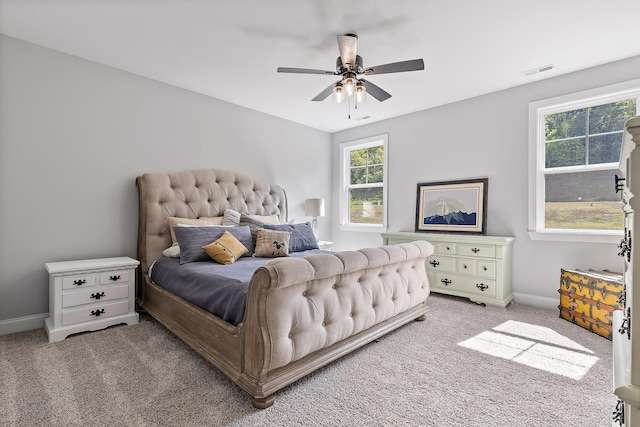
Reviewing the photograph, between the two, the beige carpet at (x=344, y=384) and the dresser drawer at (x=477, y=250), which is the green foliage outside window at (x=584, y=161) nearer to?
the dresser drawer at (x=477, y=250)

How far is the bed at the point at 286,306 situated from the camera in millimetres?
1641

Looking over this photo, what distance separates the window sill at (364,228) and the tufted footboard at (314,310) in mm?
2328

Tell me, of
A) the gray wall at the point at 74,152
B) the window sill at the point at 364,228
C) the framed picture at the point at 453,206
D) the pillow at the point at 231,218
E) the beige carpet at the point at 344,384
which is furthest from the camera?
the window sill at the point at 364,228

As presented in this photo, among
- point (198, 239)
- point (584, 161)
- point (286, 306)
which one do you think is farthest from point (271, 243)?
point (584, 161)

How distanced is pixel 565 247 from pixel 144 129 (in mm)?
4709

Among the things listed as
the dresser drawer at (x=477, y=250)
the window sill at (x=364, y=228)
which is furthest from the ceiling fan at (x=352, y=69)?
the window sill at (x=364, y=228)

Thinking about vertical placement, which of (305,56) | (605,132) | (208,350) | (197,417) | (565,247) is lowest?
(197,417)

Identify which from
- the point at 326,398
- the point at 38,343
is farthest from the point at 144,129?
the point at 326,398

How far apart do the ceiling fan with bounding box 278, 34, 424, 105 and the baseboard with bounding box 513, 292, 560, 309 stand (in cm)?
276

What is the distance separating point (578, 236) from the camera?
317 cm

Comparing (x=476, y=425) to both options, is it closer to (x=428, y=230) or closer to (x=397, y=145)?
(x=428, y=230)

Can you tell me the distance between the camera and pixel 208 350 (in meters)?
2.00

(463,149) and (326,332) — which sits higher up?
(463,149)

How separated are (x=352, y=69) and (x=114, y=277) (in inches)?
109
